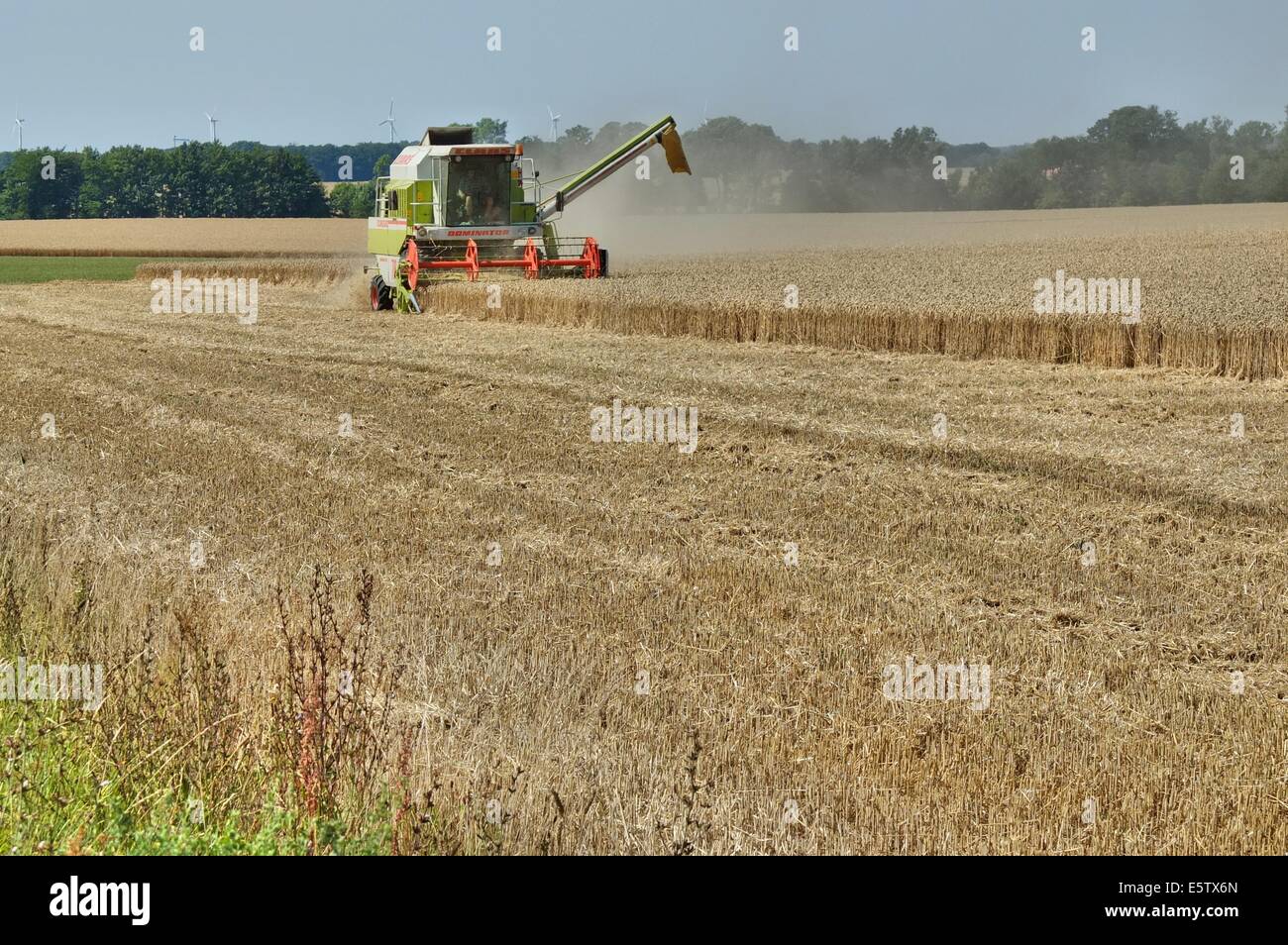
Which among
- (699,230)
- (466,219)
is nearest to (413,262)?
(466,219)

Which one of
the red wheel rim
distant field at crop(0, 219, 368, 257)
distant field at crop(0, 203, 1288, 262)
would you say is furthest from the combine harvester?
distant field at crop(0, 219, 368, 257)

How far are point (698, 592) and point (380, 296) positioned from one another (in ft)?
71.4

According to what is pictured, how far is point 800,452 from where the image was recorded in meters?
12.0

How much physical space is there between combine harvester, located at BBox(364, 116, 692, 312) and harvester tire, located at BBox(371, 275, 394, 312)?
485mm

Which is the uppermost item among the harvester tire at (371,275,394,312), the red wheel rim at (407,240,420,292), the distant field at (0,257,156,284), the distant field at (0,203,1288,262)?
the distant field at (0,203,1288,262)

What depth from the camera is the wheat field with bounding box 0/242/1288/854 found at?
4.69m

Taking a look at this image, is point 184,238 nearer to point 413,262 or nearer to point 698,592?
point 413,262

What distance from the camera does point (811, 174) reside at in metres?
77.6

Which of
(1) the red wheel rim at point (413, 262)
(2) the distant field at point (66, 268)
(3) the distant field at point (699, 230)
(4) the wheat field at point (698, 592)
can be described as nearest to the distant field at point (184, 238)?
(3) the distant field at point (699, 230)

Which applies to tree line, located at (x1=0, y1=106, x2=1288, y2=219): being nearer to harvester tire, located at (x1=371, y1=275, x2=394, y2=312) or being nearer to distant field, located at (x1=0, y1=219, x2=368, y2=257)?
distant field, located at (x1=0, y1=219, x2=368, y2=257)

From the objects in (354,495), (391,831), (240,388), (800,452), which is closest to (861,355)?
(800,452)

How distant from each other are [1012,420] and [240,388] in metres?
9.04

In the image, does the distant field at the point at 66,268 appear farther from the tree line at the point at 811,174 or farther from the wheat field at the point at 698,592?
the wheat field at the point at 698,592
